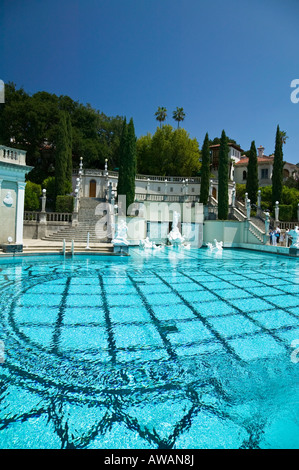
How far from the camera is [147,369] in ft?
12.5

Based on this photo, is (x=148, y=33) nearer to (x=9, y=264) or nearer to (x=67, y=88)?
(x=9, y=264)

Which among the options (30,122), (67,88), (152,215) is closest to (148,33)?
(152,215)

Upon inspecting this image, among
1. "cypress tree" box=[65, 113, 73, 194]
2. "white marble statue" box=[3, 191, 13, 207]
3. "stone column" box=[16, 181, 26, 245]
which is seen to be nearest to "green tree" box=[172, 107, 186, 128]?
"cypress tree" box=[65, 113, 73, 194]

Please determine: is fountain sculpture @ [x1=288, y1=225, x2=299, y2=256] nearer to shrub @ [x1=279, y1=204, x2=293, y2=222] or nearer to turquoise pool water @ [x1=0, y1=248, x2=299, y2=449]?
turquoise pool water @ [x1=0, y1=248, x2=299, y2=449]

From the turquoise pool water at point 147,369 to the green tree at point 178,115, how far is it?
5355cm

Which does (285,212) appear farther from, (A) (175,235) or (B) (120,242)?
(B) (120,242)

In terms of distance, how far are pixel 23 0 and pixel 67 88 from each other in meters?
35.4

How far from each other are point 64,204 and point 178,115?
128 feet

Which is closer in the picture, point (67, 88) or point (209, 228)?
point (209, 228)

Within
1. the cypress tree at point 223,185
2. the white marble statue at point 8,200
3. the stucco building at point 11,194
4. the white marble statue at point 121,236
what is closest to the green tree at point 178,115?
the cypress tree at point 223,185

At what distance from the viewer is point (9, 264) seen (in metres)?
12.1

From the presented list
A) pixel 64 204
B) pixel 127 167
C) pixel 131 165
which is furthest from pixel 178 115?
pixel 64 204

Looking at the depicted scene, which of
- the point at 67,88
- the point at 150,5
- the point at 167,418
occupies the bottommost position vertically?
the point at 167,418
